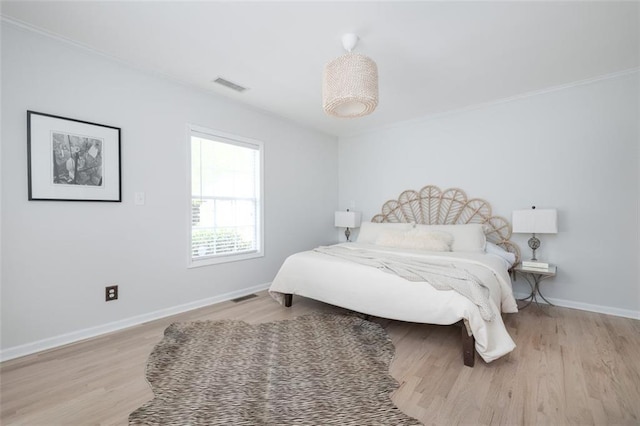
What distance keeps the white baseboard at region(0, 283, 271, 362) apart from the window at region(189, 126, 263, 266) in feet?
1.46

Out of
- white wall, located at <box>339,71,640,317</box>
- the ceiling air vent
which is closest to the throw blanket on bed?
white wall, located at <box>339,71,640,317</box>

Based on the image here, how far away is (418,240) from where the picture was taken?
3.44 metres

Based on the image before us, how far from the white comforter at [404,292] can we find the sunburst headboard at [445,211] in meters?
0.81

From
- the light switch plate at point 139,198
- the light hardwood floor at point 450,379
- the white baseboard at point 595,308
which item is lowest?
the light hardwood floor at point 450,379

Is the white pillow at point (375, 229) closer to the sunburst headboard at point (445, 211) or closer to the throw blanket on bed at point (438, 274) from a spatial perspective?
the sunburst headboard at point (445, 211)

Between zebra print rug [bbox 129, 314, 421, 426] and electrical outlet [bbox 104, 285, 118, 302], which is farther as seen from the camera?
electrical outlet [bbox 104, 285, 118, 302]

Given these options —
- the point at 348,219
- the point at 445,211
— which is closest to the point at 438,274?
the point at 445,211

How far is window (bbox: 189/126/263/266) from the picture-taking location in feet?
10.7

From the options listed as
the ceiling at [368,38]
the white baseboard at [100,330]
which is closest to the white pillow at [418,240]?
the ceiling at [368,38]

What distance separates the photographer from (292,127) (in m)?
4.34

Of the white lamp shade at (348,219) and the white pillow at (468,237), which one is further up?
the white lamp shade at (348,219)

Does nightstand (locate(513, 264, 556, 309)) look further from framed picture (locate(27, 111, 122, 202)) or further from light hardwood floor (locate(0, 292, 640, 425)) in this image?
framed picture (locate(27, 111, 122, 202))

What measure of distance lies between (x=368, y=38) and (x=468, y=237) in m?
2.40

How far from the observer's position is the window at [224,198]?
10.7 ft
